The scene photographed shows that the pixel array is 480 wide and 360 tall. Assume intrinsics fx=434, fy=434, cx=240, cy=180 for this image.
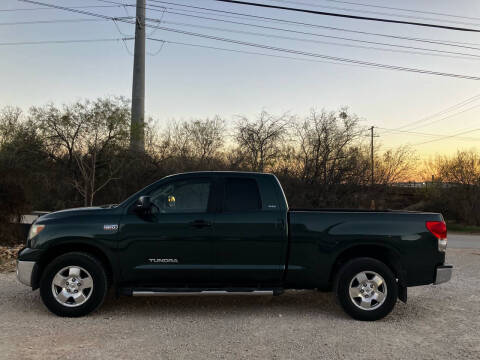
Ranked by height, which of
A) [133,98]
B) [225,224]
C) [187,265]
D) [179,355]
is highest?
[133,98]

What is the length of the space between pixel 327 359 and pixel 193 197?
2652 mm

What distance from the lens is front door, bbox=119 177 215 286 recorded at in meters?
5.57

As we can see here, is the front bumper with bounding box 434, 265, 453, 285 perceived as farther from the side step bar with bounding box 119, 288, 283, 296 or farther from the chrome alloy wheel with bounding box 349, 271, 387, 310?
the side step bar with bounding box 119, 288, 283, 296

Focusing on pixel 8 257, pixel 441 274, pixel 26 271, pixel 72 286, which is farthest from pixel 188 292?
pixel 8 257

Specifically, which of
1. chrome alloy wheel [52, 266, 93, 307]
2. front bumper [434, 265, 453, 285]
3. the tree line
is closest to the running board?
chrome alloy wheel [52, 266, 93, 307]

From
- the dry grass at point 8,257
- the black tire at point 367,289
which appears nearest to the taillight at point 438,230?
the black tire at point 367,289

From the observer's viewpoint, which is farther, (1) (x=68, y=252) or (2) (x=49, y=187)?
(2) (x=49, y=187)

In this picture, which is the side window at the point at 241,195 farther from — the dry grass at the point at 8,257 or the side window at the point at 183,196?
the dry grass at the point at 8,257

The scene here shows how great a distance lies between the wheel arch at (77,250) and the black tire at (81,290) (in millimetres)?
163

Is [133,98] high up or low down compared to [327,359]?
up

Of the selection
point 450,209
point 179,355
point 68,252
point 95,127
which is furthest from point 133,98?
point 179,355

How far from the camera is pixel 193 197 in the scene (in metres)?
5.82

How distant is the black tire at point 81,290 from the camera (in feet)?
18.0

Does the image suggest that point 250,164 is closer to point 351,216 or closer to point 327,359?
point 351,216
